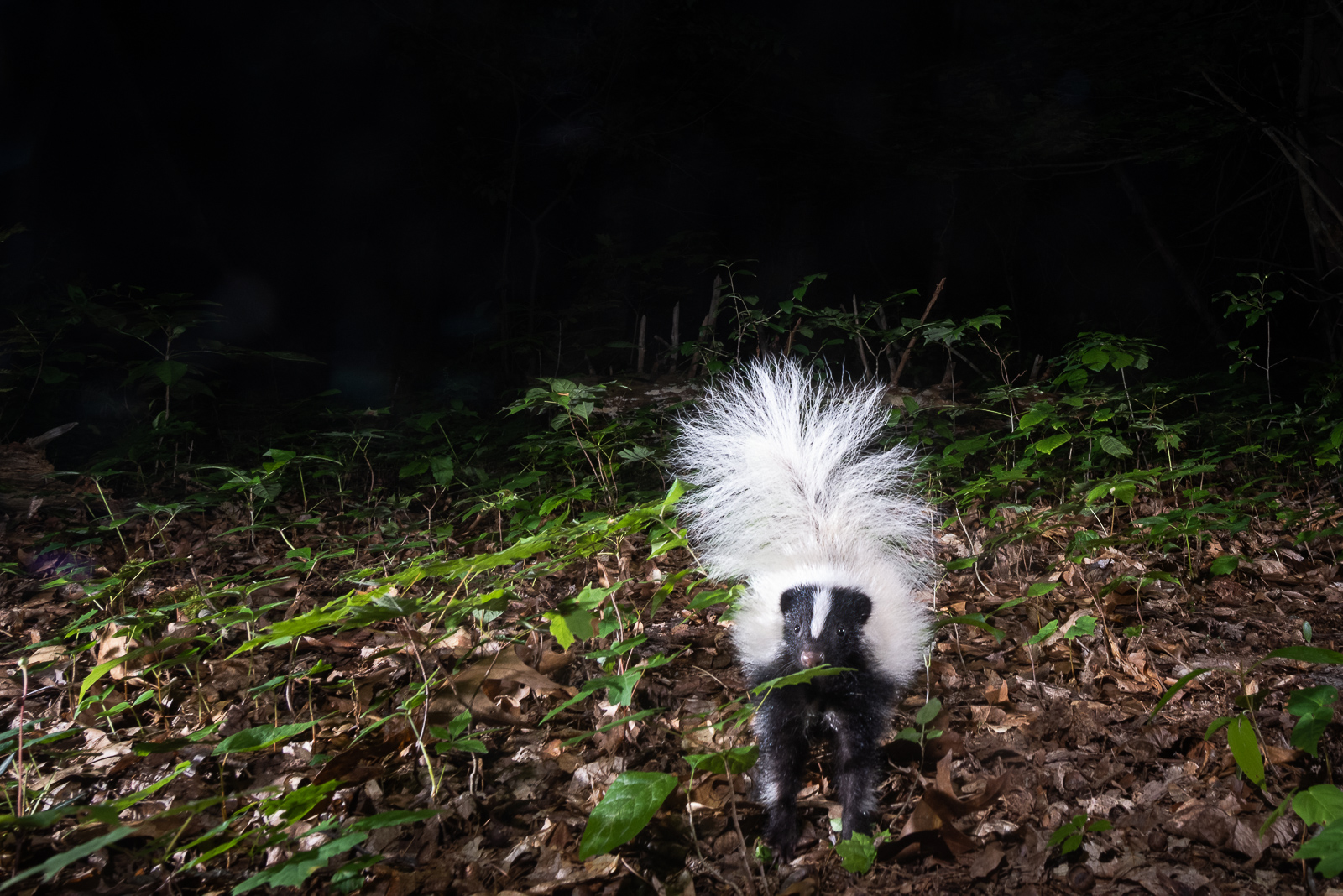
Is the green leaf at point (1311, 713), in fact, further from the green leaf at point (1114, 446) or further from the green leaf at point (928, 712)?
the green leaf at point (1114, 446)

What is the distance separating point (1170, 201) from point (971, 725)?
1018cm

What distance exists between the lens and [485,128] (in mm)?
9016

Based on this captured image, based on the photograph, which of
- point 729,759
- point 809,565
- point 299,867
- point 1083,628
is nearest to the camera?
point 299,867

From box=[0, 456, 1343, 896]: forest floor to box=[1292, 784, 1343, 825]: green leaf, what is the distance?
0.21 metres

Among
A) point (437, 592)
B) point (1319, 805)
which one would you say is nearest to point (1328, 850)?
point (1319, 805)

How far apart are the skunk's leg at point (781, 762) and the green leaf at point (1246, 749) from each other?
3.51 ft

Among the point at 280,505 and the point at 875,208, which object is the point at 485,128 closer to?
the point at 875,208

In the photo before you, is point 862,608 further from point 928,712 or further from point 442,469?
point 442,469

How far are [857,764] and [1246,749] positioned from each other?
95cm

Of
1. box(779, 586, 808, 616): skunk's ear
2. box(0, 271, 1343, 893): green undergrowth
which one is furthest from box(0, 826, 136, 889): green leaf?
box(779, 586, 808, 616): skunk's ear

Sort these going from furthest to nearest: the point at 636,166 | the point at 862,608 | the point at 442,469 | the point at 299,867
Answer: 1. the point at 636,166
2. the point at 442,469
3. the point at 862,608
4. the point at 299,867

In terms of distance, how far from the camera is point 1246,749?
150 cm

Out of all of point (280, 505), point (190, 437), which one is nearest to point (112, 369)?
point (190, 437)

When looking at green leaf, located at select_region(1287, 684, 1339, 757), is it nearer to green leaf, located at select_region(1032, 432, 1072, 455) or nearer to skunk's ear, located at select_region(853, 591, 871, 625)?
skunk's ear, located at select_region(853, 591, 871, 625)
